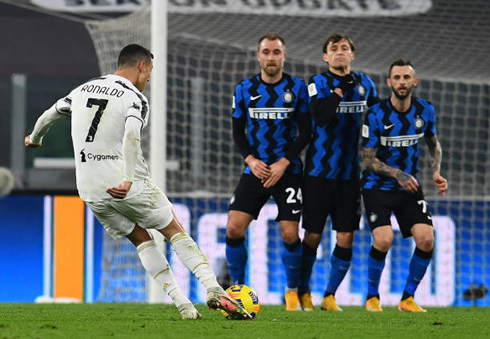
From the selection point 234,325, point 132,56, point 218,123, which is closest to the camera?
point 234,325

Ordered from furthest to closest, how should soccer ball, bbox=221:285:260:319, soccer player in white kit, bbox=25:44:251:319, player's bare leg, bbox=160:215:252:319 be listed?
soccer ball, bbox=221:285:260:319
player's bare leg, bbox=160:215:252:319
soccer player in white kit, bbox=25:44:251:319

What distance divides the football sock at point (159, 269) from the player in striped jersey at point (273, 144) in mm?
1426

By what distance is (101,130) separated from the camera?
4844 millimetres

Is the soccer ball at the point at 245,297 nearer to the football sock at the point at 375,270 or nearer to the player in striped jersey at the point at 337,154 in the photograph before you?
the player in striped jersey at the point at 337,154

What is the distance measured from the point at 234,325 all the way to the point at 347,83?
2.25 m

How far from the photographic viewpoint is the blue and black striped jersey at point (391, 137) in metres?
6.53

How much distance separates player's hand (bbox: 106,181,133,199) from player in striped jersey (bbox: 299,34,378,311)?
6.75 ft

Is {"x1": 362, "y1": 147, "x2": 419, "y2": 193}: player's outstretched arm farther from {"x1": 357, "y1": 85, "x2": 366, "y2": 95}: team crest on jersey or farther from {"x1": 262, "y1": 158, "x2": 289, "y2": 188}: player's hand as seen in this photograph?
{"x1": 262, "y1": 158, "x2": 289, "y2": 188}: player's hand

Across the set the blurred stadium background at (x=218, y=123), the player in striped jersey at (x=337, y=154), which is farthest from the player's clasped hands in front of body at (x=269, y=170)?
the blurred stadium background at (x=218, y=123)

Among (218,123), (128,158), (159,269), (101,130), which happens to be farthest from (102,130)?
(218,123)

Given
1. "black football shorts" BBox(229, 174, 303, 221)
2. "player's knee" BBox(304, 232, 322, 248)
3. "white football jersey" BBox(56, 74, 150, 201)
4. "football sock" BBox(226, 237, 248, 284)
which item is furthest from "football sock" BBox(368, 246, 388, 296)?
"white football jersey" BBox(56, 74, 150, 201)

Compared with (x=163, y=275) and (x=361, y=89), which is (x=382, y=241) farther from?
(x=163, y=275)

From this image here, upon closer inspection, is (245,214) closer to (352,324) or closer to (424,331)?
(352,324)

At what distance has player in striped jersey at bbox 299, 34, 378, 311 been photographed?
21.2 feet
